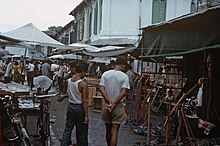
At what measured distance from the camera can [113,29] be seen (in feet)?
81.9

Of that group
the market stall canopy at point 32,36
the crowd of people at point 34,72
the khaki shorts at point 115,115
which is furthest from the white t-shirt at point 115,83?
the crowd of people at point 34,72

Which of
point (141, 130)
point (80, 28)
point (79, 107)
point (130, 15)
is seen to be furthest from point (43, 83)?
point (80, 28)

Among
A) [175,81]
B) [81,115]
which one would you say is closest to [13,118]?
[81,115]

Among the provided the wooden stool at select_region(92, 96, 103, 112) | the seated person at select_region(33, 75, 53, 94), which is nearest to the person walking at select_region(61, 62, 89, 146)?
the seated person at select_region(33, 75, 53, 94)

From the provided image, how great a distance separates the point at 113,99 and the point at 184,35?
1.88 m

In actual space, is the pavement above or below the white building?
below

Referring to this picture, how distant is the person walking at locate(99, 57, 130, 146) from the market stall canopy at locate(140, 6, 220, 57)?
1.31m

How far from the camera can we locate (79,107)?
7.27 meters

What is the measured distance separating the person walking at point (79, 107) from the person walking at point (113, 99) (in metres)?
0.47

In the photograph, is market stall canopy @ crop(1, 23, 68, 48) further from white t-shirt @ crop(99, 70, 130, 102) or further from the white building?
the white building

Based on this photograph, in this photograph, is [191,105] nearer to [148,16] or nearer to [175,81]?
[175,81]

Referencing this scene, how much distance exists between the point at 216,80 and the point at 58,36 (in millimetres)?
46457

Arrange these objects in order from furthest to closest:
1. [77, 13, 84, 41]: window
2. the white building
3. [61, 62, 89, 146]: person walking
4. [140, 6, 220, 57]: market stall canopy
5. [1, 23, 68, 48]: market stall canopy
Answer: [77, 13, 84, 41]: window, the white building, [1, 23, 68, 48]: market stall canopy, [61, 62, 89, 146]: person walking, [140, 6, 220, 57]: market stall canopy

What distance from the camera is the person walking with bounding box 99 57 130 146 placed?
24.5 feet
